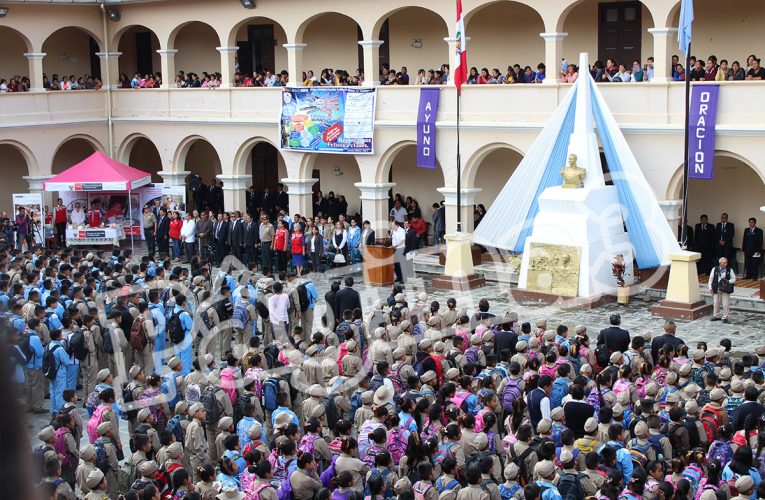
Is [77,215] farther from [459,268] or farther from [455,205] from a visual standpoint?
[459,268]

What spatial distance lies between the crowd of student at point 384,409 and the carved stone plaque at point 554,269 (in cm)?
511

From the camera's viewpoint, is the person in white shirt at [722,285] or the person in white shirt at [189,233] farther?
the person in white shirt at [189,233]

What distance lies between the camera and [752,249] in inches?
795

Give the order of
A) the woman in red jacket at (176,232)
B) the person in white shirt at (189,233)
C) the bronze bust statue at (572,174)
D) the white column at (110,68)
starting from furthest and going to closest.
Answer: the white column at (110,68)
the woman in red jacket at (176,232)
the person in white shirt at (189,233)
the bronze bust statue at (572,174)

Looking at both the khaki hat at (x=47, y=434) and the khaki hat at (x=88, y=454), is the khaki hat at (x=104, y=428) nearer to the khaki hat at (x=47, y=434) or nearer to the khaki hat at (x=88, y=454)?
the khaki hat at (x=47, y=434)

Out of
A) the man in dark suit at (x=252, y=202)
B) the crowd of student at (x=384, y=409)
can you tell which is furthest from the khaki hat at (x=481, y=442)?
the man in dark suit at (x=252, y=202)

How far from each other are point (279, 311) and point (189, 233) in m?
9.05

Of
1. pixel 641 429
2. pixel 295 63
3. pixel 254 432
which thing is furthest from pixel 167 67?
pixel 641 429

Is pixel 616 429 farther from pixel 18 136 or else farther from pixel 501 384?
pixel 18 136

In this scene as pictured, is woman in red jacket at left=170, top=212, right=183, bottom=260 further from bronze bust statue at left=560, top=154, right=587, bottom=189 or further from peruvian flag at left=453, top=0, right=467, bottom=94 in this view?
bronze bust statue at left=560, top=154, right=587, bottom=189

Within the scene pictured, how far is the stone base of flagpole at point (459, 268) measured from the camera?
20266 millimetres

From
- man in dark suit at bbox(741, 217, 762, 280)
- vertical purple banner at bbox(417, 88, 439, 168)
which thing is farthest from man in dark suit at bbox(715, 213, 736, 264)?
vertical purple banner at bbox(417, 88, 439, 168)

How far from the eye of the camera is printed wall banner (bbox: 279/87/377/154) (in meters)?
24.1

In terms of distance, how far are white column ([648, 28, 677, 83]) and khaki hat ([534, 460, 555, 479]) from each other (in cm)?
1391
